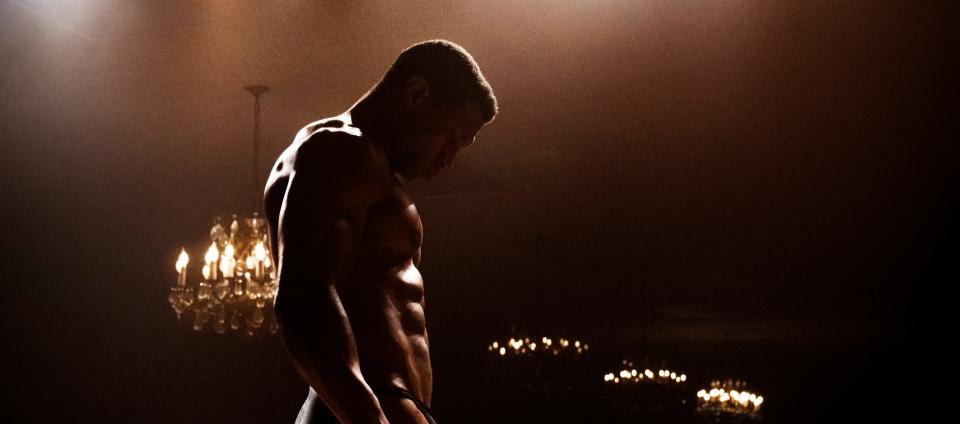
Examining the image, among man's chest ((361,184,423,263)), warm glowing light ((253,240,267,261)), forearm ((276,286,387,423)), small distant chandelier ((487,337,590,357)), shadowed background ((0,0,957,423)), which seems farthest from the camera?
small distant chandelier ((487,337,590,357))

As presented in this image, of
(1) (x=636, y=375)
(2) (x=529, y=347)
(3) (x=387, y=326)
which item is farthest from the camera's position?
(1) (x=636, y=375)

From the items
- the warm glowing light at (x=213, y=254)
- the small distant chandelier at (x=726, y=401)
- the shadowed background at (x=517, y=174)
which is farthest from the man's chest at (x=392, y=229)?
the small distant chandelier at (x=726, y=401)

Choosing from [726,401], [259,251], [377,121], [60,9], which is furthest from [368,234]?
[726,401]

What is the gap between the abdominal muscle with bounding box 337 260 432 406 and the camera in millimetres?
950

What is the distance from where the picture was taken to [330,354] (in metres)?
0.86

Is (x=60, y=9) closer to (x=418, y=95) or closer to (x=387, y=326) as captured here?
(x=418, y=95)

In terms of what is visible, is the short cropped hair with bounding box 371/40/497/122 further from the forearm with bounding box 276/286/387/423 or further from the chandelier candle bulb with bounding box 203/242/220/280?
the chandelier candle bulb with bounding box 203/242/220/280

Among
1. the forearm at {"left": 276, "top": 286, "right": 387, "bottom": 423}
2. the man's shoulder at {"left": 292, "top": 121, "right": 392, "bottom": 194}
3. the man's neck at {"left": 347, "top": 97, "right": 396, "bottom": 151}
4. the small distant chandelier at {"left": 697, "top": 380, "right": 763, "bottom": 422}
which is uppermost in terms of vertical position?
the man's neck at {"left": 347, "top": 97, "right": 396, "bottom": 151}

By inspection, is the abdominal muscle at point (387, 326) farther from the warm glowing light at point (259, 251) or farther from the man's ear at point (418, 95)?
the warm glowing light at point (259, 251)

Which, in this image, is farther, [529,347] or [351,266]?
[529,347]

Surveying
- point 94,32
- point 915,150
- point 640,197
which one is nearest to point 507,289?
point 640,197

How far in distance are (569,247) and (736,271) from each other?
1231 mm

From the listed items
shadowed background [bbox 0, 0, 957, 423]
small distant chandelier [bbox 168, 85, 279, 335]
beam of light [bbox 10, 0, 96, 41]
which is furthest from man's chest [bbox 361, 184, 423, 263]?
small distant chandelier [bbox 168, 85, 279, 335]

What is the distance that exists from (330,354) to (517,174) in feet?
12.9
